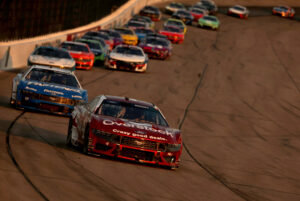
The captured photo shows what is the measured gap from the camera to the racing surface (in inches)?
415

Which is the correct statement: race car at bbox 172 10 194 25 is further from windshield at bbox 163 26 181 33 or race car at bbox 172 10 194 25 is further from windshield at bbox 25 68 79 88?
windshield at bbox 25 68 79 88

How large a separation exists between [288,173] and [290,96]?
17368 millimetres

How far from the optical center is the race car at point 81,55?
31.7m

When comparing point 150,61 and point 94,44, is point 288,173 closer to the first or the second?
point 94,44

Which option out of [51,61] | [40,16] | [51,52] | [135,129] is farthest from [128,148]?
[40,16]

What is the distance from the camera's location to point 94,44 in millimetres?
35625

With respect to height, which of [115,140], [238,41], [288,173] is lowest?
[238,41]

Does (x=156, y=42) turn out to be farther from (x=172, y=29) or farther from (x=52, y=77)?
(x=52, y=77)

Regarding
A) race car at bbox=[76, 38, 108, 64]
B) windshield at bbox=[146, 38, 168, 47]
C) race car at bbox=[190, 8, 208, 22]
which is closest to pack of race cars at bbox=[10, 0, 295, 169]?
race car at bbox=[76, 38, 108, 64]

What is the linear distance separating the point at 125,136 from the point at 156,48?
89.3 ft

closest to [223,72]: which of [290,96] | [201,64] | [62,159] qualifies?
[201,64]

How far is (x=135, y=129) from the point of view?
1273cm

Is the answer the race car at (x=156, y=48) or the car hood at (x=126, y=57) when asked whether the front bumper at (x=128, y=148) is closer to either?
the car hood at (x=126, y=57)

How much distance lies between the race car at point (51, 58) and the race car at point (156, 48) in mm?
12349
